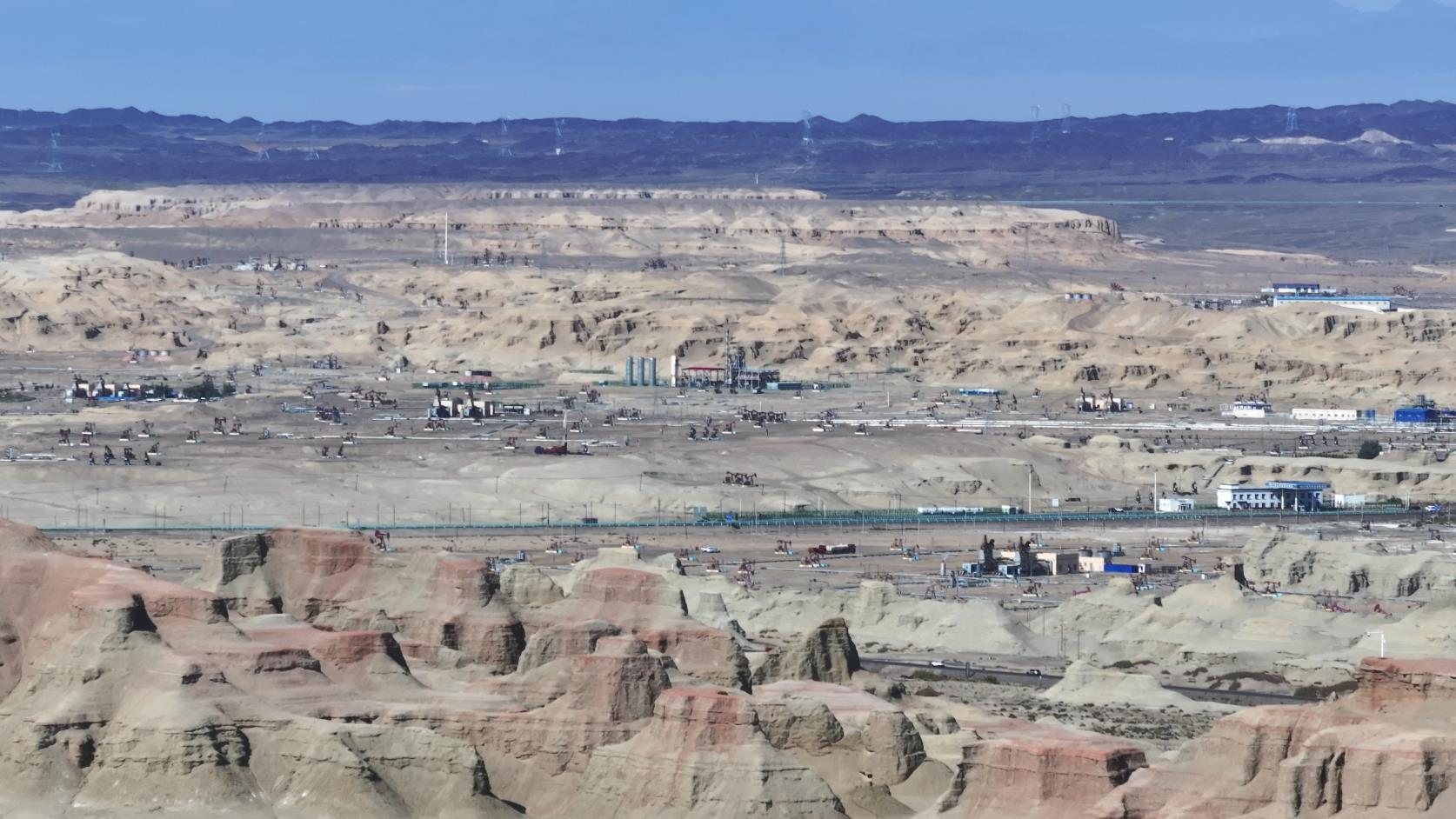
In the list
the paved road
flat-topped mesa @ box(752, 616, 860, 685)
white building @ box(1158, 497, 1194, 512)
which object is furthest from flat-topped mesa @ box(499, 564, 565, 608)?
white building @ box(1158, 497, 1194, 512)

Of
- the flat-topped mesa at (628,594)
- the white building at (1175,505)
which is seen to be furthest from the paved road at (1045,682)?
the white building at (1175,505)

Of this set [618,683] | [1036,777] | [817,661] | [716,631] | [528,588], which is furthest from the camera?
[528,588]

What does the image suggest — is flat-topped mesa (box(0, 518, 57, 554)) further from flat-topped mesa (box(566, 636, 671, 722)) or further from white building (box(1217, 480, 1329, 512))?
white building (box(1217, 480, 1329, 512))

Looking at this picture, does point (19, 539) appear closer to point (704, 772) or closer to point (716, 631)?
point (716, 631)

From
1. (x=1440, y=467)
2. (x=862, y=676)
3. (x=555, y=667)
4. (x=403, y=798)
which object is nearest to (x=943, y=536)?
(x=1440, y=467)

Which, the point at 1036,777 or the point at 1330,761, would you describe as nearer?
the point at 1330,761

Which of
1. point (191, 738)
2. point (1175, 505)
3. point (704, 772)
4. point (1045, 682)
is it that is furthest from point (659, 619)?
point (1175, 505)

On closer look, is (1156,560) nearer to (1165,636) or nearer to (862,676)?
(1165,636)
